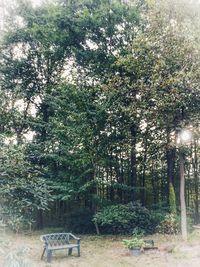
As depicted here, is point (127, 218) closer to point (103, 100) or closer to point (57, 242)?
point (57, 242)

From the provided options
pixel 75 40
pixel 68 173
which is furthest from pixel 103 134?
pixel 75 40

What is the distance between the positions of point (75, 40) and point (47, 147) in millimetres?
7830

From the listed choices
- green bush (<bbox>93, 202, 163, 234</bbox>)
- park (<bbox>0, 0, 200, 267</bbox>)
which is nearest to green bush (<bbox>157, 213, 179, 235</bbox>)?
park (<bbox>0, 0, 200, 267</bbox>)

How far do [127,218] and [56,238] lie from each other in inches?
227

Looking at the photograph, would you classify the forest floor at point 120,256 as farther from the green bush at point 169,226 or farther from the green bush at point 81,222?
the green bush at point 81,222

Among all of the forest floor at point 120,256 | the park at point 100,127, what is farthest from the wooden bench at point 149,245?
the forest floor at point 120,256

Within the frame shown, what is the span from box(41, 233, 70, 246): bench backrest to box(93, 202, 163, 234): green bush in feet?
14.3

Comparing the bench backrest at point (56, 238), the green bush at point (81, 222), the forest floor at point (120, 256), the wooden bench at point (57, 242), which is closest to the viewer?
the forest floor at point (120, 256)

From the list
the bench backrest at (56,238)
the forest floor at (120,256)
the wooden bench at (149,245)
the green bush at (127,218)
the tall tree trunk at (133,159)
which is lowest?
the forest floor at (120,256)

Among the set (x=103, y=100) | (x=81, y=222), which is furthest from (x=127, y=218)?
(x=103, y=100)

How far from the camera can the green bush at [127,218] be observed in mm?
18734

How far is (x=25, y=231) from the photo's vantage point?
23125mm

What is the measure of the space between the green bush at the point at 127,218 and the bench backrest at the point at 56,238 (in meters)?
4.37

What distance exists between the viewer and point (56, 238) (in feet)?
46.4
